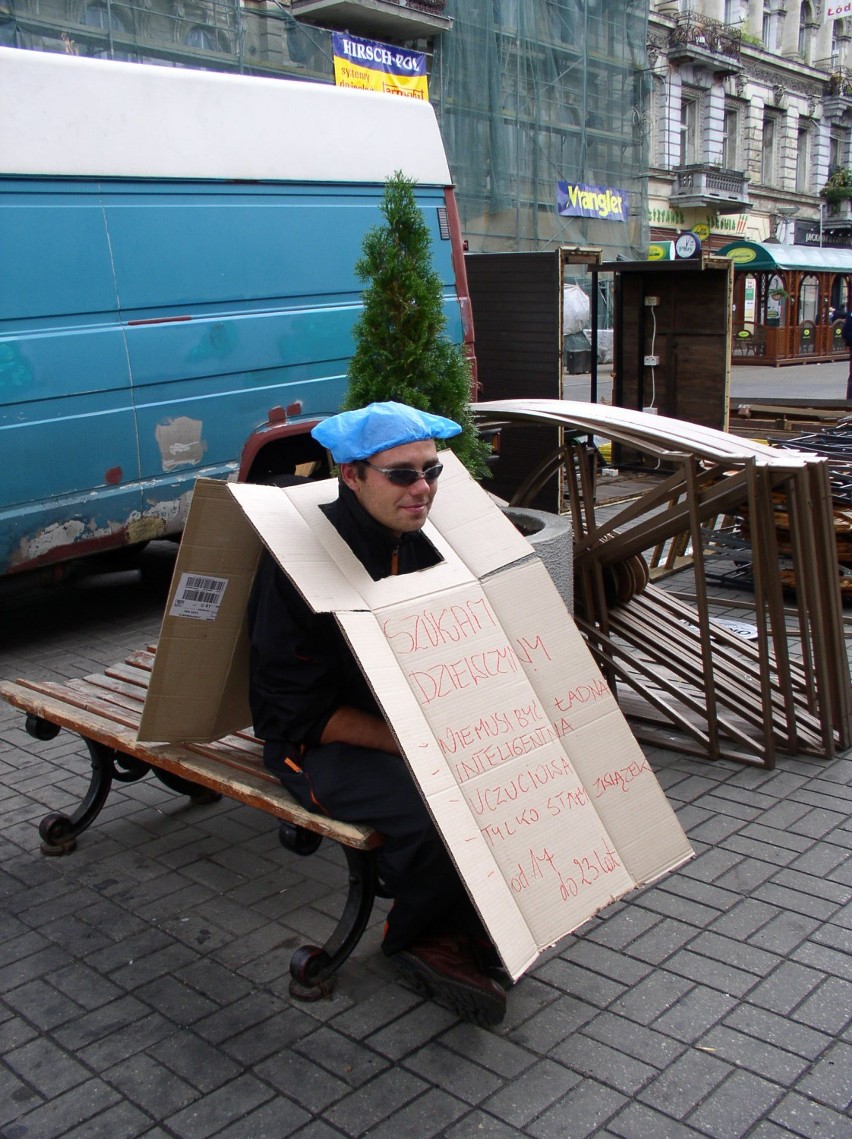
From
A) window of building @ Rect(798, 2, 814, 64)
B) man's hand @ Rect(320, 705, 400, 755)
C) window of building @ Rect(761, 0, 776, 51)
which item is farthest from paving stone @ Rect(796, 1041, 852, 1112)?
window of building @ Rect(798, 2, 814, 64)

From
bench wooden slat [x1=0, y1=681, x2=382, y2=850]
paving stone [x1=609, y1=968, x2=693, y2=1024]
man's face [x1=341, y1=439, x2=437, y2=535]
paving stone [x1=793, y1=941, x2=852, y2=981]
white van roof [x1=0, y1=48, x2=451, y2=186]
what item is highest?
white van roof [x1=0, y1=48, x2=451, y2=186]

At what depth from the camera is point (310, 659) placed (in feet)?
9.84

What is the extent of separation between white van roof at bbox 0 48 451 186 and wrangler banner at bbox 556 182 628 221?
20.9 m

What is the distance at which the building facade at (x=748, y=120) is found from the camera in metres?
36.7

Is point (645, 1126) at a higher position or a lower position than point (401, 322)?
lower

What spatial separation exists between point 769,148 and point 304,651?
46.5 metres

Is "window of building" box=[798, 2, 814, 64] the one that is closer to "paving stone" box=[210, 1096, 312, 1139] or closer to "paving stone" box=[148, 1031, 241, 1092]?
"paving stone" box=[148, 1031, 241, 1092]

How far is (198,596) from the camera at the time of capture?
326 cm

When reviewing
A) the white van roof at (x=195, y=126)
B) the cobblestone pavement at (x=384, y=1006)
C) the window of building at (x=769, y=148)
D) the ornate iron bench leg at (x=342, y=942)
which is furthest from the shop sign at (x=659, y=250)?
the ornate iron bench leg at (x=342, y=942)

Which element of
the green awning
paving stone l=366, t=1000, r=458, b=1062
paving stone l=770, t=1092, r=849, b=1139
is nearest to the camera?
paving stone l=770, t=1092, r=849, b=1139

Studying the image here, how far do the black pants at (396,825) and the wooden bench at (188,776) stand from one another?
45mm

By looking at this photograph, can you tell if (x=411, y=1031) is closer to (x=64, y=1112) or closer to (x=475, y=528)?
(x=64, y=1112)

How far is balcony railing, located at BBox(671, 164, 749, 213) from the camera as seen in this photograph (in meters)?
36.5

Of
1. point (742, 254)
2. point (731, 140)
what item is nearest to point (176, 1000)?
point (742, 254)
